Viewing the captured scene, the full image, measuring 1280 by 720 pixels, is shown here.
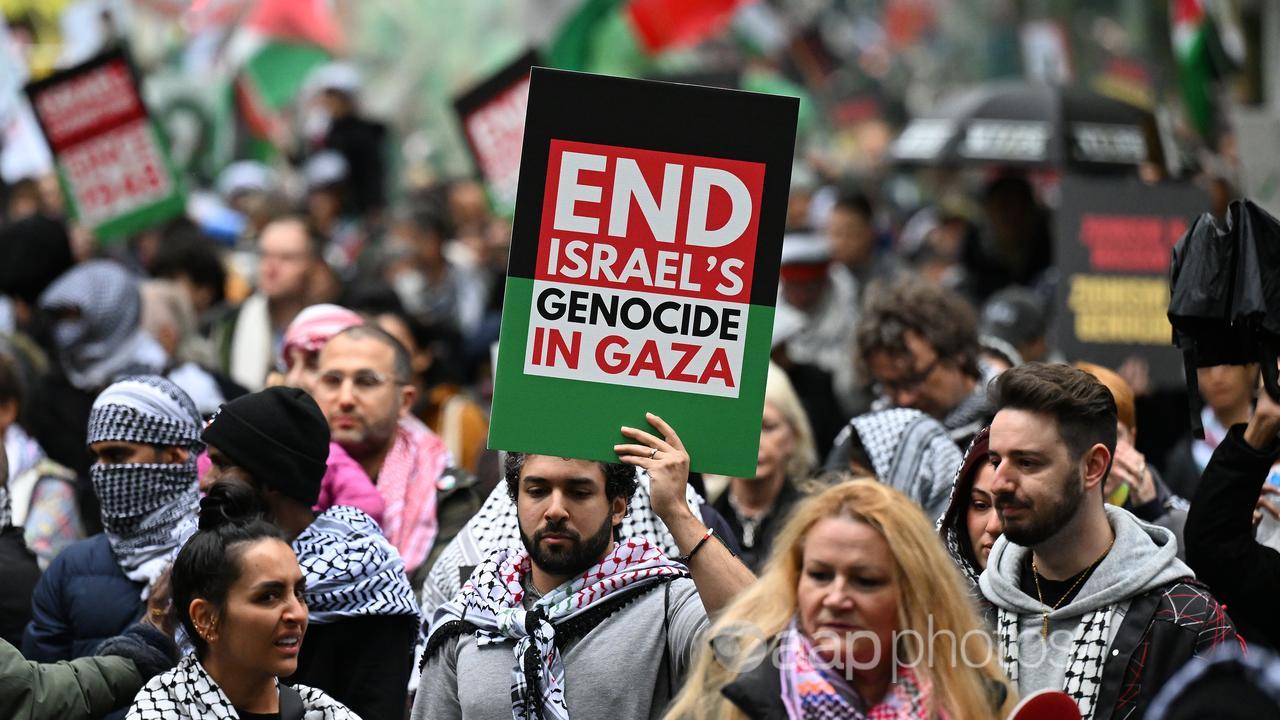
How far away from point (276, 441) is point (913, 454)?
2369mm

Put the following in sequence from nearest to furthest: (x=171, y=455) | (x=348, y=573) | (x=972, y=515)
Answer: (x=348, y=573) → (x=972, y=515) → (x=171, y=455)

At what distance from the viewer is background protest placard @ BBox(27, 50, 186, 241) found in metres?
11.7

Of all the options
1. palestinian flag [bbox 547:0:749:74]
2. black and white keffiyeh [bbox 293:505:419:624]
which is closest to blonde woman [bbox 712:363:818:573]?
black and white keffiyeh [bbox 293:505:419:624]

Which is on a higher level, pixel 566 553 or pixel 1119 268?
pixel 1119 268

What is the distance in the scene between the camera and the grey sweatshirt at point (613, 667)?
16.7 ft

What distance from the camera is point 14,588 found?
6.26 m

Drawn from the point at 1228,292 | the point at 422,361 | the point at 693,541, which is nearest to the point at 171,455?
the point at 693,541

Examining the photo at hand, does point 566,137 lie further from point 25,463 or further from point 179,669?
point 25,463

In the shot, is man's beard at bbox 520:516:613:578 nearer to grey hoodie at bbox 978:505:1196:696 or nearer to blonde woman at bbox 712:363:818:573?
grey hoodie at bbox 978:505:1196:696

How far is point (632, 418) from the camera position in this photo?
17.2ft

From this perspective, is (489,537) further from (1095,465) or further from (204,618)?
(1095,465)

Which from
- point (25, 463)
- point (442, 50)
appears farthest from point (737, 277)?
point (442, 50)

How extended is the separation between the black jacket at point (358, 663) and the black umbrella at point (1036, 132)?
8244 millimetres

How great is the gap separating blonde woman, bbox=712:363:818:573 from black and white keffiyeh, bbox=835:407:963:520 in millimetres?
523
